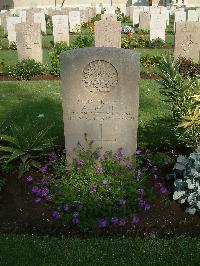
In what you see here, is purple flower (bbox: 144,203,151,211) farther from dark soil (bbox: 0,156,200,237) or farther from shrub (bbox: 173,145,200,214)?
shrub (bbox: 173,145,200,214)

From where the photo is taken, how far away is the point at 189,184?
4.42 metres

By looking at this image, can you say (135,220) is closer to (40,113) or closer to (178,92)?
(178,92)

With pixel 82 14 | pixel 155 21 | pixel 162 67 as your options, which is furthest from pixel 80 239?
pixel 82 14

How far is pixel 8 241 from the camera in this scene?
164 inches

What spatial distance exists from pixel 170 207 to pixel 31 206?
1720 mm

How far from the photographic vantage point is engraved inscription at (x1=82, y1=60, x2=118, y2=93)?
461 centimetres

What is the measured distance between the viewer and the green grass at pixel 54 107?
22.6ft

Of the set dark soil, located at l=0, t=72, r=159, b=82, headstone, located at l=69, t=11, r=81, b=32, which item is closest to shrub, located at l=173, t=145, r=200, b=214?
dark soil, located at l=0, t=72, r=159, b=82

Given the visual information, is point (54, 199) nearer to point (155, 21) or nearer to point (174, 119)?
point (174, 119)

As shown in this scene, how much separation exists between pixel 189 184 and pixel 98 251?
1.30 m

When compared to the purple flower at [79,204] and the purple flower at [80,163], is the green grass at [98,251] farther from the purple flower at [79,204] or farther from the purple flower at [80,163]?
the purple flower at [80,163]

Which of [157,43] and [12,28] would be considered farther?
[12,28]

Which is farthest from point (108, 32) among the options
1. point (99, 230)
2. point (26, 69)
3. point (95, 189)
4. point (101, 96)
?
point (99, 230)

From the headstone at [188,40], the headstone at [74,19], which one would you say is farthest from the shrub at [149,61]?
the headstone at [74,19]
